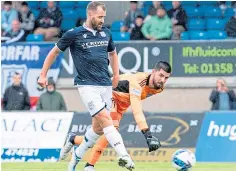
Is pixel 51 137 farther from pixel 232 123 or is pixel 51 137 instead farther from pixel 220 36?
pixel 220 36

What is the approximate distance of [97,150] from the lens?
12.4 metres

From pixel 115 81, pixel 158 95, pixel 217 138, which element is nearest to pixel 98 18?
pixel 115 81

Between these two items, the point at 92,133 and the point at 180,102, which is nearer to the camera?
the point at 92,133

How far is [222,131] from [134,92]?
5.30 m

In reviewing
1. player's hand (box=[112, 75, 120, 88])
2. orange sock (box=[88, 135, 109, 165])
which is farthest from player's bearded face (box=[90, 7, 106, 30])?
orange sock (box=[88, 135, 109, 165])

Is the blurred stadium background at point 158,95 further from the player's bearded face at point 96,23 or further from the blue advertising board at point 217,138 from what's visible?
the player's bearded face at point 96,23

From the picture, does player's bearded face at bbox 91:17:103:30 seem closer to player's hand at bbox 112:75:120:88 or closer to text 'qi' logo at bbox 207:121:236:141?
player's hand at bbox 112:75:120:88

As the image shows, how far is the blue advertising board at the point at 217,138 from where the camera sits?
17.0 metres

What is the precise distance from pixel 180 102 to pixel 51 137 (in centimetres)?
439

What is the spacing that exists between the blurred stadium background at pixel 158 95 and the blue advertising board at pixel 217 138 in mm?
19

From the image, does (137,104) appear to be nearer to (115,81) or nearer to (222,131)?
(115,81)

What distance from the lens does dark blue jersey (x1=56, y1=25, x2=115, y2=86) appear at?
11711mm

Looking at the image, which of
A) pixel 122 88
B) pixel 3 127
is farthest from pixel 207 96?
pixel 122 88

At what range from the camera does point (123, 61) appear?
20.8 meters
